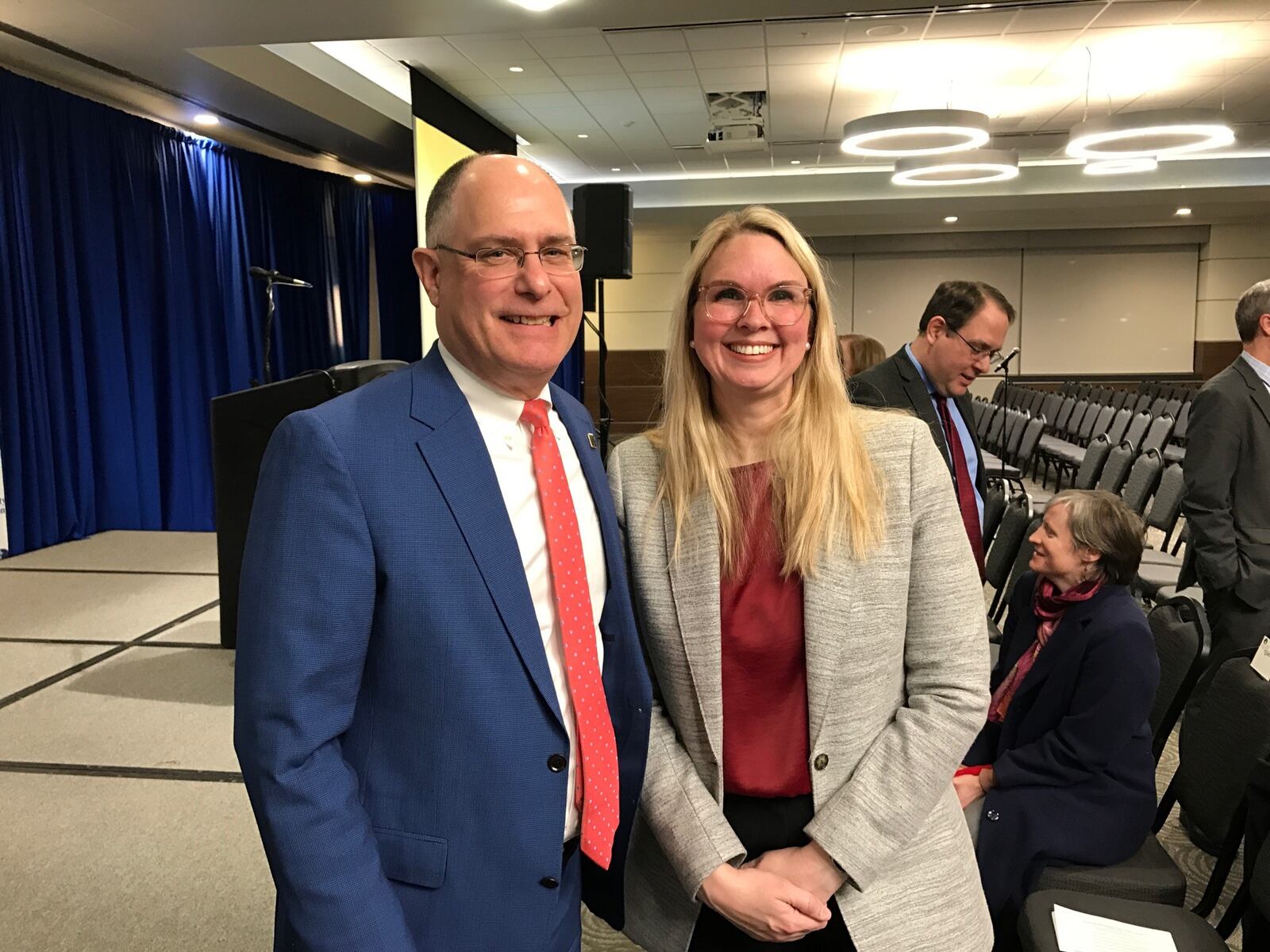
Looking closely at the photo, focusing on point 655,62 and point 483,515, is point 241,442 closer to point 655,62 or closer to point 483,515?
point 483,515

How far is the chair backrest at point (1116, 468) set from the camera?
5.84 metres

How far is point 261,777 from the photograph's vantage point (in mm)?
1028

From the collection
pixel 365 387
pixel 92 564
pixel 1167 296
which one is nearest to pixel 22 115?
pixel 92 564

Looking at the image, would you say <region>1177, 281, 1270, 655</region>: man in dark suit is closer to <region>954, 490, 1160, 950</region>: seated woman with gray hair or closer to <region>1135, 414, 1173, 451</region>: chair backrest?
<region>954, 490, 1160, 950</region>: seated woman with gray hair

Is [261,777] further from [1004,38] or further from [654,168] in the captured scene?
[654,168]

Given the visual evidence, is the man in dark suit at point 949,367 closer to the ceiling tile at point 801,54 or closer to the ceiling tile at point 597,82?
the ceiling tile at point 801,54

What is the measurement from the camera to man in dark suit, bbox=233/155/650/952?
3.36 feet

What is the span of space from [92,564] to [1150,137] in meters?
8.72

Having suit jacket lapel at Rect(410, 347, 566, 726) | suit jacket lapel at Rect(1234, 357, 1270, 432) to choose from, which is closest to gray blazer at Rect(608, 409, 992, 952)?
suit jacket lapel at Rect(410, 347, 566, 726)

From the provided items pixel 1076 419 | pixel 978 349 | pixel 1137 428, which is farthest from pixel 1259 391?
pixel 1076 419

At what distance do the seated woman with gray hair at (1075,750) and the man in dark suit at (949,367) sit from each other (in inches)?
Answer: 20.7

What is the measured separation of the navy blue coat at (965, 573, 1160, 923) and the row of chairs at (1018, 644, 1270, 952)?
0.19ft

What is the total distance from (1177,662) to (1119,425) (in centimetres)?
762

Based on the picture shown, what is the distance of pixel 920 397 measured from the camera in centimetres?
279
